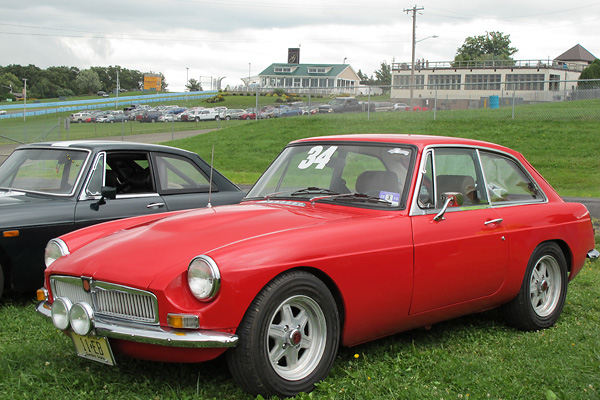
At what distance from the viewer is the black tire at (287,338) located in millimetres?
3299

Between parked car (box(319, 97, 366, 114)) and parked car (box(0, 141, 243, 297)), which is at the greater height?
parked car (box(319, 97, 366, 114))

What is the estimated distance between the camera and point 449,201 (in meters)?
4.45

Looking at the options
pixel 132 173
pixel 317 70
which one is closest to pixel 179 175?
pixel 132 173

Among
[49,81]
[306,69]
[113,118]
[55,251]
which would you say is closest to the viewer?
[55,251]

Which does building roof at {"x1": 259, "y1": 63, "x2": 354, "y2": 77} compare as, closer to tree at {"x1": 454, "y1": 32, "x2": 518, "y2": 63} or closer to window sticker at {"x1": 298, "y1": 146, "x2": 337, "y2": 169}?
tree at {"x1": 454, "y1": 32, "x2": 518, "y2": 63}

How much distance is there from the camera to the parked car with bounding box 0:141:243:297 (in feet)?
17.8

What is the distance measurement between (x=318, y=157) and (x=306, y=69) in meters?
99.7

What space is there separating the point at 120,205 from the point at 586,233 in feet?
14.1

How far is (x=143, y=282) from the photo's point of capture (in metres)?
3.32

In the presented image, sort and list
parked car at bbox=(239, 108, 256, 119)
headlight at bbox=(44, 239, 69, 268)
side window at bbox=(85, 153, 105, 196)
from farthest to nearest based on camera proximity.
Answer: parked car at bbox=(239, 108, 256, 119), side window at bbox=(85, 153, 105, 196), headlight at bbox=(44, 239, 69, 268)

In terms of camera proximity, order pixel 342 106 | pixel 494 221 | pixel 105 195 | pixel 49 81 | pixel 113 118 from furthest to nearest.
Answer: pixel 49 81 < pixel 113 118 < pixel 342 106 < pixel 105 195 < pixel 494 221

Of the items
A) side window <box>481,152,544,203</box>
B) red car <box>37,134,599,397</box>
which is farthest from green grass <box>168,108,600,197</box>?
red car <box>37,134,599,397</box>

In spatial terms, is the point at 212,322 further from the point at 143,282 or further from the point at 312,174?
the point at 312,174

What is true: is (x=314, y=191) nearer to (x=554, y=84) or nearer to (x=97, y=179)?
(x=97, y=179)
